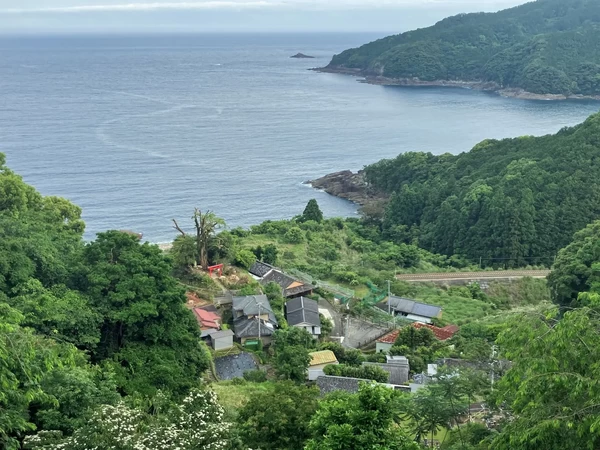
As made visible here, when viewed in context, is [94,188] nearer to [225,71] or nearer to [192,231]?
[192,231]

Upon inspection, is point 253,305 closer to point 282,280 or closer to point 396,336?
point 282,280

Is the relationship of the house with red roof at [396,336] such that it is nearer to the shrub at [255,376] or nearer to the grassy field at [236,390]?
the shrub at [255,376]

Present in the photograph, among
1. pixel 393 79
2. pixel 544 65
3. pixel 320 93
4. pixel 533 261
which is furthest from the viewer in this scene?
pixel 393 79

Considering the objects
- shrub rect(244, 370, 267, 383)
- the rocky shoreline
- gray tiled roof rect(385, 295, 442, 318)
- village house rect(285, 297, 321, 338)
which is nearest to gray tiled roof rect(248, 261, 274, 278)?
village house rect(285, 297, 321, 338)

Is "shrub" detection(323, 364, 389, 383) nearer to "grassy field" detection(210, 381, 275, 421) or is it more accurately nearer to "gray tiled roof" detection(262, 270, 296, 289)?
"grassy field" detection(210, 381, 275, 421)

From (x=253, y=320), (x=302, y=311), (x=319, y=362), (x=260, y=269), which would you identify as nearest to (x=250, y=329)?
(x=253, y=320)

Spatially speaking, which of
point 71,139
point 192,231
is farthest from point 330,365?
point 71,139
